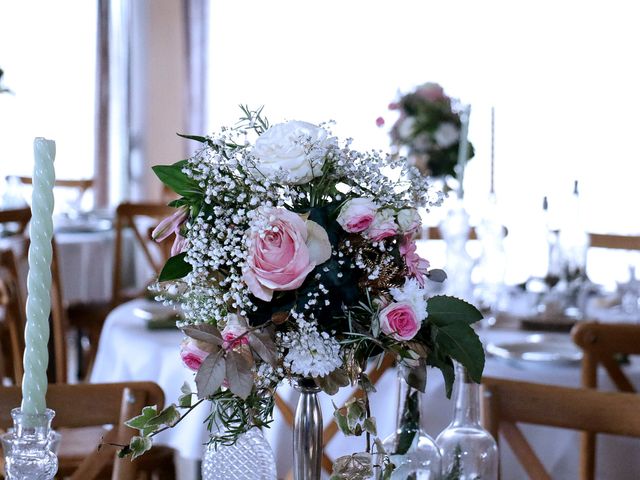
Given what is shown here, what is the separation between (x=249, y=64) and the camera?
6539 millimetres

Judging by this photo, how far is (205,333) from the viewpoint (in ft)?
3.03

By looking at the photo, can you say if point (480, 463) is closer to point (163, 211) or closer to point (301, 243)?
point (301, 243)

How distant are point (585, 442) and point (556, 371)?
210mm

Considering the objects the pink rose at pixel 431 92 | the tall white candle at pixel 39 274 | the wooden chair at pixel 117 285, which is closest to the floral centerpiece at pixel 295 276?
the tall white candle at pixel 39 274

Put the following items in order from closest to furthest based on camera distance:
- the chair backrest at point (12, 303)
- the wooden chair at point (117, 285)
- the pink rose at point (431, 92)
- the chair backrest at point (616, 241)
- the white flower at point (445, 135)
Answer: the chair backrest at point (12, 303), the white flower at point (445, 135), the pink rose at point (431, 92), the chair backrest at point (616, 241), the wooden chair at point (117, 285)

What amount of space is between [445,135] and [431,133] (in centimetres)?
5

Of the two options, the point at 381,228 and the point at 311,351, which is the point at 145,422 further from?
the point at 381,228

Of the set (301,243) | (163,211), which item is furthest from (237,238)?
(163,211)

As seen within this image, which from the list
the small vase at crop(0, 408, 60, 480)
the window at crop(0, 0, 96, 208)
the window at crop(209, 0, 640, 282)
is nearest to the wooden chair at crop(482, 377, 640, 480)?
the small vase at crop(0, 408, 60, 480)

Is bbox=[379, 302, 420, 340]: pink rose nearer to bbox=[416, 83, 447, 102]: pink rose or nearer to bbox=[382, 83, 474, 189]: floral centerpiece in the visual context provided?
bbox=[382, 83, 474, 189]: floral centerpiece

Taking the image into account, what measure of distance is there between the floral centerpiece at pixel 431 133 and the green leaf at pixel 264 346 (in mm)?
2464

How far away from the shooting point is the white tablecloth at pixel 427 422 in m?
2.16

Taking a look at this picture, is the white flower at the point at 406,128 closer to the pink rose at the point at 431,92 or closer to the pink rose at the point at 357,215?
the pink rose at the point at 431,92

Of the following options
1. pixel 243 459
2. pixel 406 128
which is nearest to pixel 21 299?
pixel 406 128
